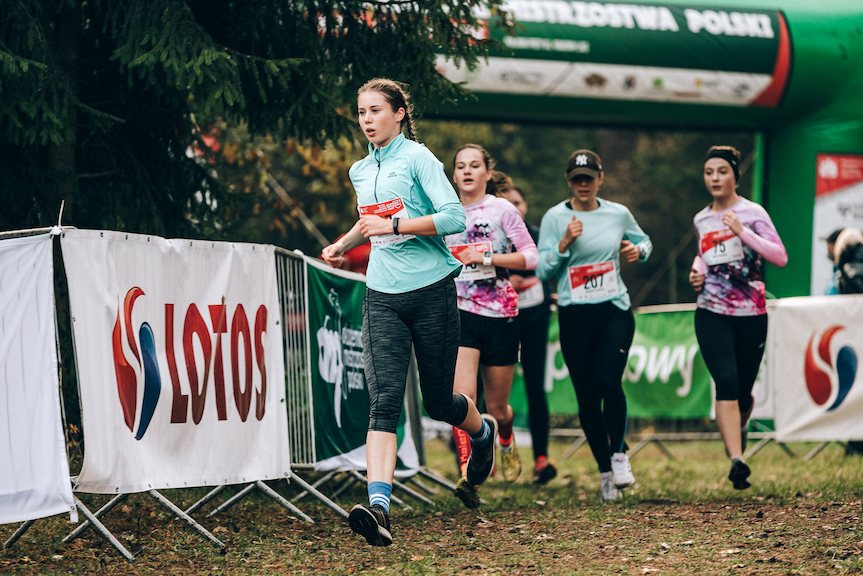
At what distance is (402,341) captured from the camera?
6023mm

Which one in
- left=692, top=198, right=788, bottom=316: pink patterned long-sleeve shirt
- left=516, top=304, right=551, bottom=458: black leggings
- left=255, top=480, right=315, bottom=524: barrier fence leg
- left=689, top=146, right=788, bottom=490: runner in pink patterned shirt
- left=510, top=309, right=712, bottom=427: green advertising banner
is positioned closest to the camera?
left=255, top=480, right=315, bottom=524: barrier fence leg

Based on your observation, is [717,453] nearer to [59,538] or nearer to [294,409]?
[294,409]

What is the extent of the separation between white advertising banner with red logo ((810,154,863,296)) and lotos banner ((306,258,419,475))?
680cm

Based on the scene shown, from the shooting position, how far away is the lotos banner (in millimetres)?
7789

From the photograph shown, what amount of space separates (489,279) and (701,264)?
1497 millimetres

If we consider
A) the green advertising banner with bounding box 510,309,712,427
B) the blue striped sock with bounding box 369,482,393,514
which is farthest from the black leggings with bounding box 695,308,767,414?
the green advertising banner with bounding box 510,309,712,427

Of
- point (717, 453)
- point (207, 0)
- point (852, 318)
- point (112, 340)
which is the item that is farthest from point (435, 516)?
point (717, 453)

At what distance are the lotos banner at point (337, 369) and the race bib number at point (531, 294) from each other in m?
1.65

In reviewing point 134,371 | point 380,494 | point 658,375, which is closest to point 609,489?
point 380,494

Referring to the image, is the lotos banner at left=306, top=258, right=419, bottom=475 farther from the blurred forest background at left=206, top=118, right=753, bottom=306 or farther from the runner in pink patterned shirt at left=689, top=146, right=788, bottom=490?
the blurred forest background at left=206, top=118, right=753, bottom=306

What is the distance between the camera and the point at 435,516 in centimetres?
731

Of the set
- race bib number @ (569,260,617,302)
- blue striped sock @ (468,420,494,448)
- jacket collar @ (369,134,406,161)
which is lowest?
blue striped sock @ (468,420,494,448)

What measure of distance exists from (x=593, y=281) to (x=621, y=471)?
1.15m

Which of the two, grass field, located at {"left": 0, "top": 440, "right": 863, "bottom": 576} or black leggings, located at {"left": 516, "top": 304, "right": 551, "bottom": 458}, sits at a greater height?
black leggings, located at {"left": 516, "top": 304, "right": 551, "bottom": 458}
